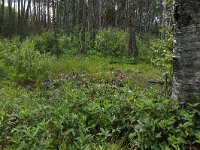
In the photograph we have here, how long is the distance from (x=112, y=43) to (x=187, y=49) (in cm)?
1483

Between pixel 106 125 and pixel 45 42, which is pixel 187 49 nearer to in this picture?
pixel 106 125

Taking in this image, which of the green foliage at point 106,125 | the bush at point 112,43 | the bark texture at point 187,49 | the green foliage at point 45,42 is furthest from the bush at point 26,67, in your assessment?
the green foliage at point 45,42

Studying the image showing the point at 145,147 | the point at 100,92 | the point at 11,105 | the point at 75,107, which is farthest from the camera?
the point at 100,92

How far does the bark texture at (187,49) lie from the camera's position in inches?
173

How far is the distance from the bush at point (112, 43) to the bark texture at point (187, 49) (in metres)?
13.9

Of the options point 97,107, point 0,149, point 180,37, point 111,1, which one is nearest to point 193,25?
point 180,37

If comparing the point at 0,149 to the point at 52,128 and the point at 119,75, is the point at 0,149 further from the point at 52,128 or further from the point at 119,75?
the point at 119,75

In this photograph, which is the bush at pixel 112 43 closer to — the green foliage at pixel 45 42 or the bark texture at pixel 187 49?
the green foliage at pixel 45 42

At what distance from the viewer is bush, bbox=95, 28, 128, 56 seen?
18.9 metres

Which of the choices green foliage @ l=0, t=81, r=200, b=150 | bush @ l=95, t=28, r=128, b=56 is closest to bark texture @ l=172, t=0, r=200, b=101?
green foliage @ l=0, t=81, r=200, b=150

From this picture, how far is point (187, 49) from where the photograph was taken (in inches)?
175

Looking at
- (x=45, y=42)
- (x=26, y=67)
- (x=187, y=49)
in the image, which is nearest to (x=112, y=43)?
(x=45, y=42)

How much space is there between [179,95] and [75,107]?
1.44m

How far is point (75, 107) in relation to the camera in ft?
15.9
